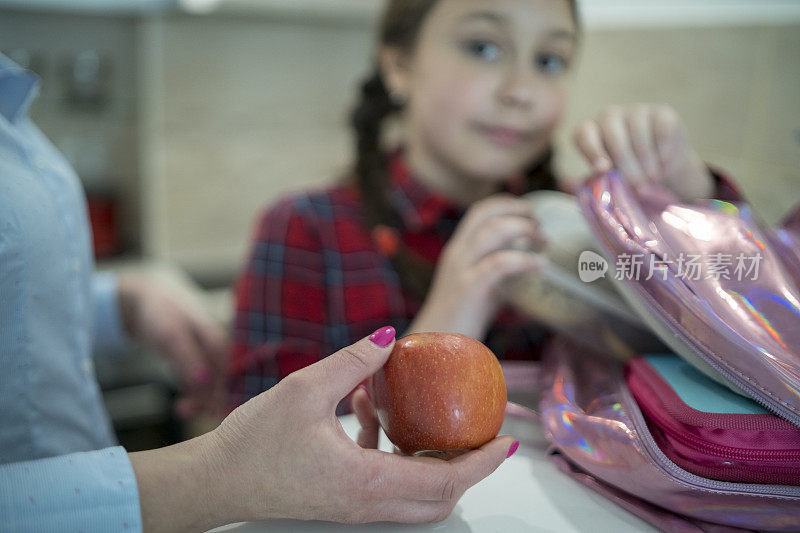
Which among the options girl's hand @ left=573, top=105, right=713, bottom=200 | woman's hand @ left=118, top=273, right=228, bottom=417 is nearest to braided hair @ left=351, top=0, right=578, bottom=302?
girl's hand @ left=573, top=105, right=713, bottom=200

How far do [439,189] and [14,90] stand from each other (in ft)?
1.13

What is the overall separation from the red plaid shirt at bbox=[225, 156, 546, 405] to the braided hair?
1 cm

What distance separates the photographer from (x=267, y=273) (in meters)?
0.66

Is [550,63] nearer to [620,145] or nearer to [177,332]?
[620,145]

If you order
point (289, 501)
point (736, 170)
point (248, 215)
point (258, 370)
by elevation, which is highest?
point (736, 170)

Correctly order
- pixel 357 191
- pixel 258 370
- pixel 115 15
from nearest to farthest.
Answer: pixel 258 370 → pixel 357 191 → pixel 115 15

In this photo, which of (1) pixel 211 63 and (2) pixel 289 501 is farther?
(1) pixel 211 63

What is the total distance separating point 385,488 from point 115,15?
50.7 inches

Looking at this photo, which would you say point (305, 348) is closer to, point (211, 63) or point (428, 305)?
point (428, 305)

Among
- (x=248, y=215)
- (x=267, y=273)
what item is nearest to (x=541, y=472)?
(x=267, y=273)

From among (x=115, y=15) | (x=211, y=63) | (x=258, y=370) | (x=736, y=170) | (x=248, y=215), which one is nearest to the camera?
(x=736, y=170)

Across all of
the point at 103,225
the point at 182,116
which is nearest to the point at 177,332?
the point at 103,225

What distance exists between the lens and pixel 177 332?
2.11ft

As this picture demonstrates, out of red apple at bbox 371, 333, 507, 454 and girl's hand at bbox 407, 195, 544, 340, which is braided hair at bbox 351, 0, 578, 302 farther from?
red apple at bbox 371, 333, 507, 454
